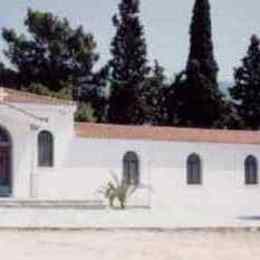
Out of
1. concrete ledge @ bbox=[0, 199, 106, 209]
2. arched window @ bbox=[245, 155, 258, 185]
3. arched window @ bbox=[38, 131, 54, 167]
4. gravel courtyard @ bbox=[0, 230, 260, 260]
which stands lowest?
gravel courtyard @ bbox=[0, 230, 260, 260]

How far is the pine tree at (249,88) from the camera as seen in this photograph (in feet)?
164

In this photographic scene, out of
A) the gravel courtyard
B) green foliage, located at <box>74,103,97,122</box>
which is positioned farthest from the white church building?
green foliage, located at <box>74,103,97,122</box>

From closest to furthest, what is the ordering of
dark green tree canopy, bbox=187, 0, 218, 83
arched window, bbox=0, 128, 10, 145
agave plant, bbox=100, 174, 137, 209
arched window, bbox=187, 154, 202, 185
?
agave plant, bbox=100, 174, 137, 209
arched window, bbox=0, 128, 10, 145
arched window, bbox=187, 154, 202, 185
dark green tree canopy, bbox=187, 0, 218, 83

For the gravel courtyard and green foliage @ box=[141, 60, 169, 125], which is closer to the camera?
the gravel courtyard

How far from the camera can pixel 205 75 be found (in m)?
47.8

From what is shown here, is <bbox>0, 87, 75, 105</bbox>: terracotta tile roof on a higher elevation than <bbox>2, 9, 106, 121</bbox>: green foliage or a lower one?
lower

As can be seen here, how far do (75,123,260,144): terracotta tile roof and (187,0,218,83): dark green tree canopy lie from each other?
10.6m

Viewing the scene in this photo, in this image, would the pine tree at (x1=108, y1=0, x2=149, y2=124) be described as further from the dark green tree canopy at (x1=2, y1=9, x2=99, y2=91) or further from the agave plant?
the agave plant

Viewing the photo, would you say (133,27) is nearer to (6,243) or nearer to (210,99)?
(210,99)

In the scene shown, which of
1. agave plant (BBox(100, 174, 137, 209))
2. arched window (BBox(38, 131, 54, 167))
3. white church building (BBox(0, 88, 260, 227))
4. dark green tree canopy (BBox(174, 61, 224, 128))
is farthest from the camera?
dark green tree canopy (BBox(174, 61, 224, 128))

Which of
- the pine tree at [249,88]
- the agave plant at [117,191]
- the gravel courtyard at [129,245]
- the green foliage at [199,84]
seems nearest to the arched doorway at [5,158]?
the agave plant at [117,191]

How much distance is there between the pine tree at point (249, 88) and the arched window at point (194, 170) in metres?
14.7

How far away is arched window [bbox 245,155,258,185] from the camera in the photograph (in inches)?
1443

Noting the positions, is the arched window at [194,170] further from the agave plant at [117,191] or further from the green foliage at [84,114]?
the green foliage at [84,114]
